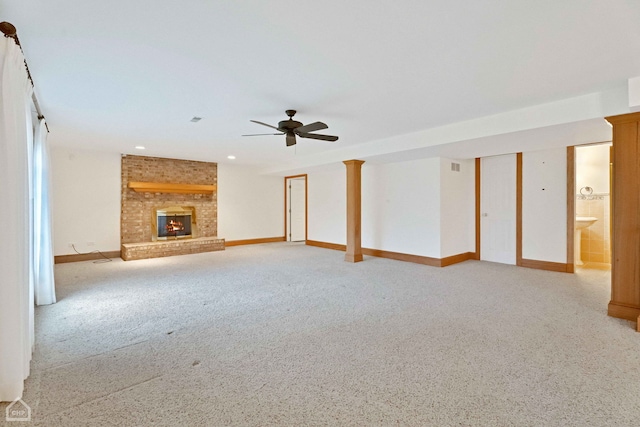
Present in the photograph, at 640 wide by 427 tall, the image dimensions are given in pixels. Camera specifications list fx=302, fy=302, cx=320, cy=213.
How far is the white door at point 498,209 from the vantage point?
19.7 ft

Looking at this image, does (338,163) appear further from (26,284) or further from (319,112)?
(26,284)

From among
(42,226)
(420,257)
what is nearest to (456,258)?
(420,257)

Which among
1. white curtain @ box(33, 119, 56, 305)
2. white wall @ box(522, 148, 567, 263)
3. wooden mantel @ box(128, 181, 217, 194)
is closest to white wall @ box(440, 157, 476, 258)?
white wall @ box(522, 148, 567, 263)

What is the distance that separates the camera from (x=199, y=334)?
9.43 ft

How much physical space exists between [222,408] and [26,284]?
71.7 inches

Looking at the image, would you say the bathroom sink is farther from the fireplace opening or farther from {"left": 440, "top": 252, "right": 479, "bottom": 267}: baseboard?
the fireplace opening

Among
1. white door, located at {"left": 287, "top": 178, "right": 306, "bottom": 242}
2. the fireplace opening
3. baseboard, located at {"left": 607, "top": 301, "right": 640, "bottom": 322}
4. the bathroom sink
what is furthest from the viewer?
white door, located at {"left": 287, "top": 178, "right": 306, "bottom": 242}

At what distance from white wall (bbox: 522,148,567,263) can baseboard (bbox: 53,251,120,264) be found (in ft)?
29.1

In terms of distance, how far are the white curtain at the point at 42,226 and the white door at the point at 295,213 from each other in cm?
668

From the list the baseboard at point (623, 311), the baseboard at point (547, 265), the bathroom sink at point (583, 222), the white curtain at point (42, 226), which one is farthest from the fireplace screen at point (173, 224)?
the bathroom sink at point (583, 222)

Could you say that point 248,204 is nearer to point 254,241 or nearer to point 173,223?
point 254,241

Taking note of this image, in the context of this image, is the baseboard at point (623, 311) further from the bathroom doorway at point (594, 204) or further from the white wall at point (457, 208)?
the bathroom doorway at point (594, 204)

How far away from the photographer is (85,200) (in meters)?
6.74

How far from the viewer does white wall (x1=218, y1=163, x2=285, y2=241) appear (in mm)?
8789
